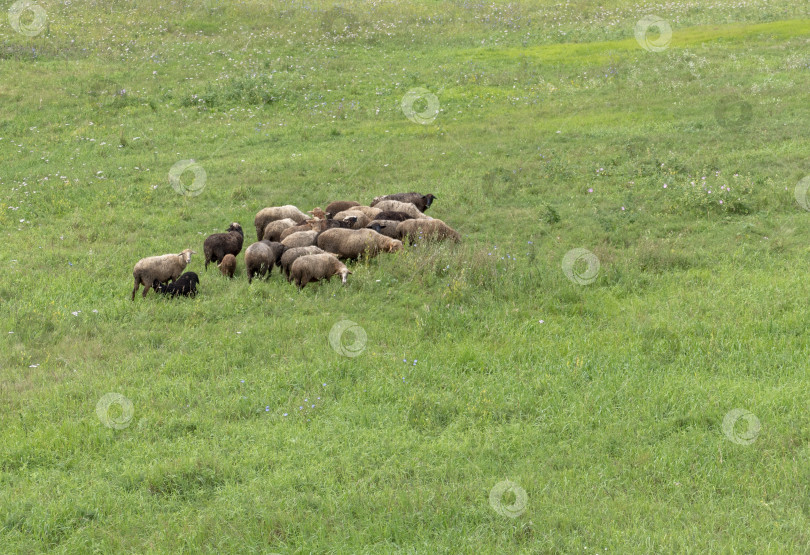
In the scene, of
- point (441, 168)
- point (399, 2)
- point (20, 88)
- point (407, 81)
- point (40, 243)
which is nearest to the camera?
point (40, 243)

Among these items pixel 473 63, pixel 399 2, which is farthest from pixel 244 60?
pixel 399 2

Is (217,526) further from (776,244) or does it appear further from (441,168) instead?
(441,168)

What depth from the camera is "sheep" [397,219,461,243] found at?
1361cm

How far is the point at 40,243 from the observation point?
14.5m

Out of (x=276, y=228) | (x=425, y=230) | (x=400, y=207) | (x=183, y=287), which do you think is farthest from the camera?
(x=400, y=207)

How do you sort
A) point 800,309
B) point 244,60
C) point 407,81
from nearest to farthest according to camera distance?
point 800,309 < point 407,81 < point 244,60

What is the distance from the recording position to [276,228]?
14.5 meters

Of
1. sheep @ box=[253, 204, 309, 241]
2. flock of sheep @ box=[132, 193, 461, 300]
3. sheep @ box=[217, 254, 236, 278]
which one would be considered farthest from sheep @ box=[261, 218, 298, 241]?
sheep @ box=[217, 254, 236, 278]

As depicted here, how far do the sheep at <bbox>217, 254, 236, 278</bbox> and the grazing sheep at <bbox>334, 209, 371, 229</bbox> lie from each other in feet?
7.84

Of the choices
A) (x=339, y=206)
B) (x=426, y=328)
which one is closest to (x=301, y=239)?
(x=339, y=206)

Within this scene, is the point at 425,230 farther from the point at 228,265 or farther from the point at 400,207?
the point at 228,265

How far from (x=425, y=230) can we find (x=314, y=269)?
281 centimetres

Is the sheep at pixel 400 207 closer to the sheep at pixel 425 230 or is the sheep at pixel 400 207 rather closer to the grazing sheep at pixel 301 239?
the sheep at pixel 425 230

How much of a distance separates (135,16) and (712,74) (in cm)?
2598
